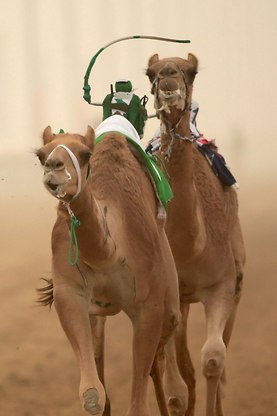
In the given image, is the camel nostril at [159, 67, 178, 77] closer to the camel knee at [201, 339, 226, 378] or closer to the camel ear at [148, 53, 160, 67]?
the camel ear at [148, 53, 160, 67]

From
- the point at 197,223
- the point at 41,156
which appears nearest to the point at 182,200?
the point at 197,223

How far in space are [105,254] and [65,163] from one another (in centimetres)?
75

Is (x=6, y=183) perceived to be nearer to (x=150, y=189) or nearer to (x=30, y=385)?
(x=30, y=385)

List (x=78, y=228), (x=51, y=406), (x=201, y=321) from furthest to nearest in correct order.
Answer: (x=201, y=321), (x=51, y=406), (x=78, y=228)

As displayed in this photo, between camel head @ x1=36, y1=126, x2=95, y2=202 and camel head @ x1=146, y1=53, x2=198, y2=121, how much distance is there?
1527 millimetres

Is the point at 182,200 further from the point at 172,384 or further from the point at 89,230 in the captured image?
the point at 89,230

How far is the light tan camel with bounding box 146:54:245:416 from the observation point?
848cm

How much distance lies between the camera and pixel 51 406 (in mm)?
12164

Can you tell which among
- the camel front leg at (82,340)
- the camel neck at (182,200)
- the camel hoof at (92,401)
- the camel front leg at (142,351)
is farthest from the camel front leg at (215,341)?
the camel hoof at (92,401)

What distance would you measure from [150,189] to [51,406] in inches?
180

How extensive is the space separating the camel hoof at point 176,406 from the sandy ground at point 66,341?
241 centimetres

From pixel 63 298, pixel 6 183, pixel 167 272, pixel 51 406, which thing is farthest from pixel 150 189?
pixel 6 183

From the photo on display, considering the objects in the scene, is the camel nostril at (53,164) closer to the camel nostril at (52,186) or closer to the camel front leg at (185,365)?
the camel nostril at (52,186)

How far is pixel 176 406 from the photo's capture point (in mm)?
9125
